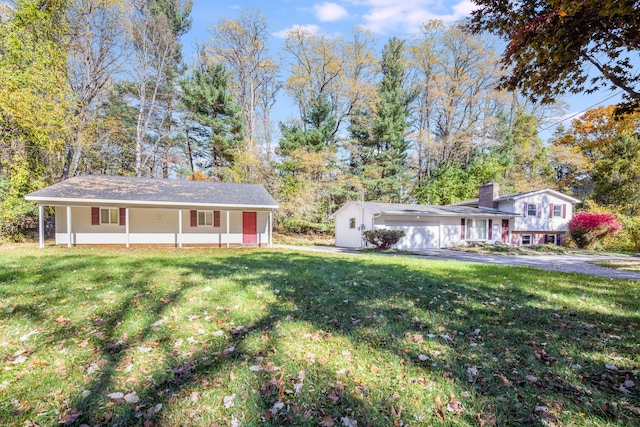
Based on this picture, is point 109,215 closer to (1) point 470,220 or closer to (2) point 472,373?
(2) point 472,373

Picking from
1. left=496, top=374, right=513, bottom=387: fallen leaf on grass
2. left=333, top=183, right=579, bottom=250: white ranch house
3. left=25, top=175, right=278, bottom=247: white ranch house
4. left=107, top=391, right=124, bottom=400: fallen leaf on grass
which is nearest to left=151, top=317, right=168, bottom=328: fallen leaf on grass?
left=107, top=391, right=124, bottom=400: fallen leaf on grass

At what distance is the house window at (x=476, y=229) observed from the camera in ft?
66.0

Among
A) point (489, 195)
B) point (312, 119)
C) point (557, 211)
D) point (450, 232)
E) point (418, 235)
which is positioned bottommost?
point (418, 235)

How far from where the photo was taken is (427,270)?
7.70 m

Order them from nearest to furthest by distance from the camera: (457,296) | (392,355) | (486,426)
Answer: (486,426), (392,355), (457,296)

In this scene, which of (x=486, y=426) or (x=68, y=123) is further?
(x=68, y=123)

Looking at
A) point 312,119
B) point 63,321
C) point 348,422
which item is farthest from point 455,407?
point 312,119

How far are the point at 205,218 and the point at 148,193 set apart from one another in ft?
9.88

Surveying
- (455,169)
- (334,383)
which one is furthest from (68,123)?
(455,169)

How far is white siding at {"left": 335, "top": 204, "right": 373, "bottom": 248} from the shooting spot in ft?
59.2

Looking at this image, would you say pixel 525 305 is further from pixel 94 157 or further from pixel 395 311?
pixel 94 157

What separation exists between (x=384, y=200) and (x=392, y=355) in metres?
25.1

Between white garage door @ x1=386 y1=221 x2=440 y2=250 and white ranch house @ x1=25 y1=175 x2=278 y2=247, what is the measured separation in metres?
7.89

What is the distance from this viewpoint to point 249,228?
17.0 metres
